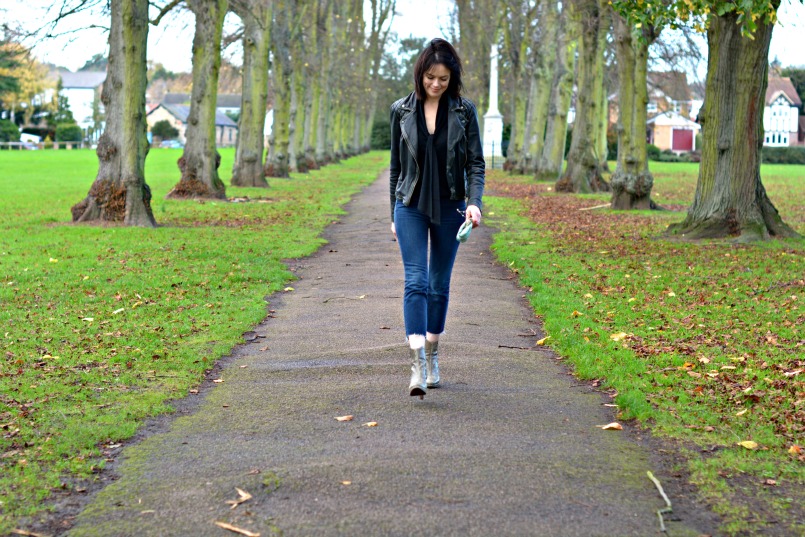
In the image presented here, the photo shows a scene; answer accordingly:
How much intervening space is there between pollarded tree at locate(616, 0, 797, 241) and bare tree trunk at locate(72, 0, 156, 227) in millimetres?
8031

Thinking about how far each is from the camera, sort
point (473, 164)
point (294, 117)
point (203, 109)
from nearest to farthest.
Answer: point (473, 164), point (203, 109), point (294, 117)

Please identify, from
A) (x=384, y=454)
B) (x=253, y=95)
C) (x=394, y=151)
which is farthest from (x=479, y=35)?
(x=384, y=454)

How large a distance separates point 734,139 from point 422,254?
1048 centimetres

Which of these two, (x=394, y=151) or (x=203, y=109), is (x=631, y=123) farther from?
(x=394, y=151)

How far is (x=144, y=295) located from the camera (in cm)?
1003

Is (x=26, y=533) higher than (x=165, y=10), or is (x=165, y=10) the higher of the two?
(x=165, y=10)

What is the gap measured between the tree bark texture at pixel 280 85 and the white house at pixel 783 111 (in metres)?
82.0

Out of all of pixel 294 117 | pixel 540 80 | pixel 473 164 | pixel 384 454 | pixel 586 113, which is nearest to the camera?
pixel 384 454

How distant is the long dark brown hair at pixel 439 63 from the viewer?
5.75 meters

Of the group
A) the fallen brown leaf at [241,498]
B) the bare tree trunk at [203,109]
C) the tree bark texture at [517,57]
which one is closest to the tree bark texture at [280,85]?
the bare tree trunk at [203,109]

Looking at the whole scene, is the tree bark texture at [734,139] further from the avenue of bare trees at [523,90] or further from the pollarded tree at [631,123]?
the pollarded tree at [631,123]

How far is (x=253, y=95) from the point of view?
29.5 meters

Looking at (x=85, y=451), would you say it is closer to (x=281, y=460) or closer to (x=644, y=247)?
(x=281, y=460)

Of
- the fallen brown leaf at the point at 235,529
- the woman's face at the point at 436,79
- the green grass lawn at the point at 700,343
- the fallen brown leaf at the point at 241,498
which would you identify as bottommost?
the fallen brown leaf at the point at 235,529
